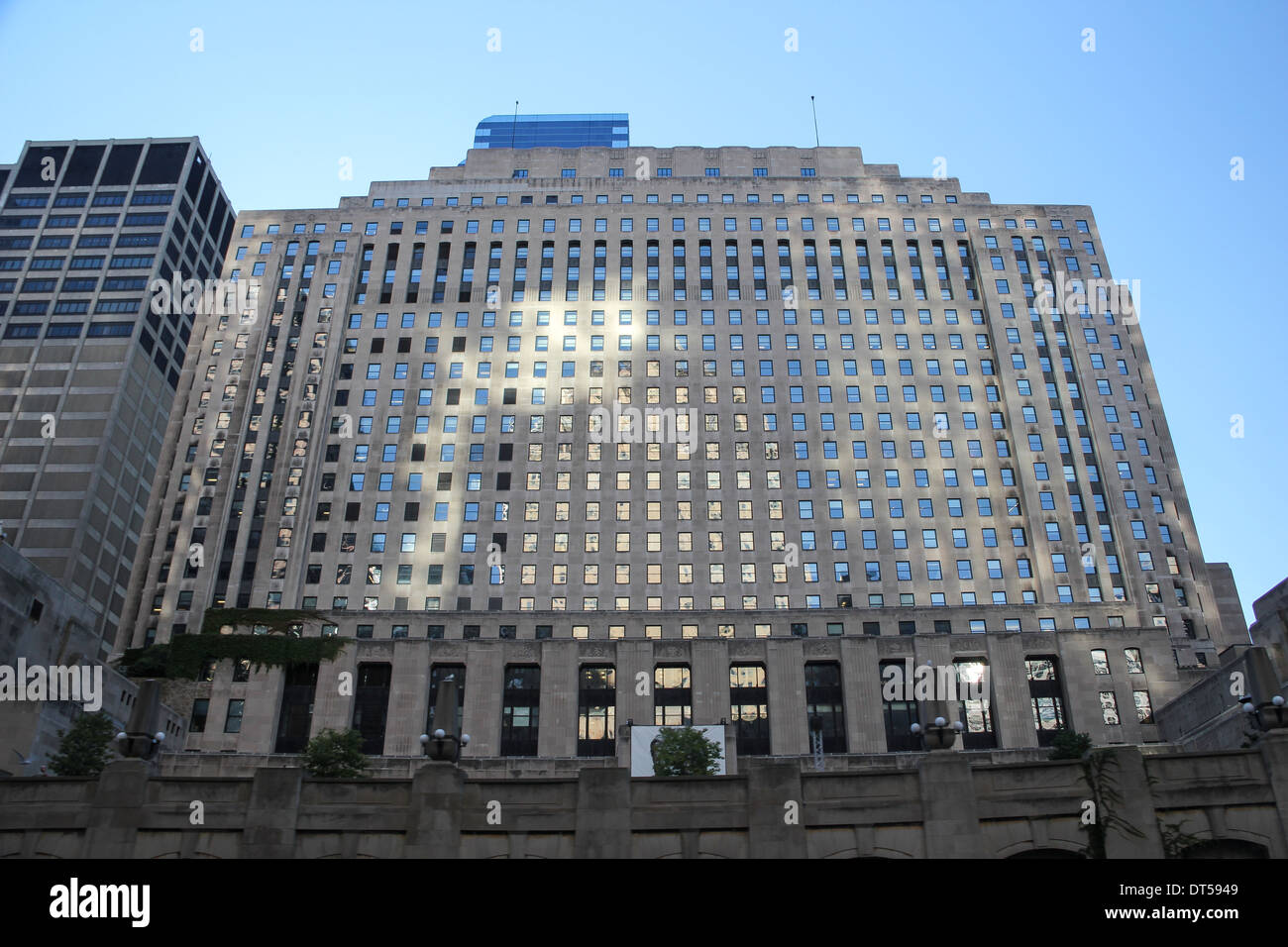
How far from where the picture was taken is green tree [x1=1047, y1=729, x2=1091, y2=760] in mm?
66812

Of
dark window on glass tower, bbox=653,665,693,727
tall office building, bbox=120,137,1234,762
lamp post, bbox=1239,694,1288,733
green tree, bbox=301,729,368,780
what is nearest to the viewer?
lamp post, bbox=1239,694,1288,733

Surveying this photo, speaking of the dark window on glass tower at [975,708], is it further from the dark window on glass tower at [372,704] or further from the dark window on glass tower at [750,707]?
the dark window on glass tower at [372,704]

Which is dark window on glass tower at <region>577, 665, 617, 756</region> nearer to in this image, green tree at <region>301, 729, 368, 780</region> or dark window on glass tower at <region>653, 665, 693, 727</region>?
dark window on glass tower at <region>653, 665, 693, 727</region>

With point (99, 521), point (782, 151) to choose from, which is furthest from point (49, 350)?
point (782, 151)

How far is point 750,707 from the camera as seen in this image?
83438 mm

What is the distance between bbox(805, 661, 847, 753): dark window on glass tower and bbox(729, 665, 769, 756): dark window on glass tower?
372 cm

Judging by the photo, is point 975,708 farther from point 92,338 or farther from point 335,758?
point 92,338

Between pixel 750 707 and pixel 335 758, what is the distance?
3606 centimetres

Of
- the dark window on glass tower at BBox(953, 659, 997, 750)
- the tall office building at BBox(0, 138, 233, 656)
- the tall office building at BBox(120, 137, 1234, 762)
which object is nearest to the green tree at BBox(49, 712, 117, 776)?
the tall office building at BBox(120, 137, 1234, 762)

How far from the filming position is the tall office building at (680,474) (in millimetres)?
83625

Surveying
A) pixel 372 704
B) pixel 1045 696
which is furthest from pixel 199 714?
pixel 1045 696
